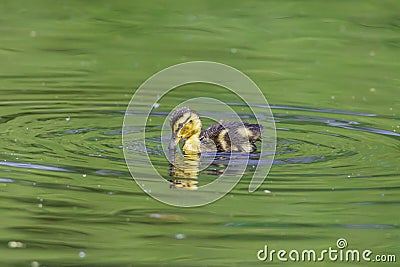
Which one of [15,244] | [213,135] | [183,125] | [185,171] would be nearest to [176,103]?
[213,135]

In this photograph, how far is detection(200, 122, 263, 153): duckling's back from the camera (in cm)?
727

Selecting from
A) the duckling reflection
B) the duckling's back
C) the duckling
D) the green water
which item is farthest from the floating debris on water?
the duckling's back

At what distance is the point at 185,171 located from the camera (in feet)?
21.7

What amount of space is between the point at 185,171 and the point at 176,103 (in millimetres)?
2056

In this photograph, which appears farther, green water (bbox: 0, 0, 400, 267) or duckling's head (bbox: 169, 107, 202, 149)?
duckling's head (bbox: 169, 107, 202, 149)

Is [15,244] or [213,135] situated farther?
[213,135]

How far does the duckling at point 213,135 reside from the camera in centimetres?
728

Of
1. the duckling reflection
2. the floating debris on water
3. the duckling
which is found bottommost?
the floating debris on water

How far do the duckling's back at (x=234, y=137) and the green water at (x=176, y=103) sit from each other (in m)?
0.23

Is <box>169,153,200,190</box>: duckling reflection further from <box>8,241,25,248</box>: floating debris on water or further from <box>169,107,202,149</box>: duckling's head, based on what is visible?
<box>8,241,25,248</box>: floating debris on water

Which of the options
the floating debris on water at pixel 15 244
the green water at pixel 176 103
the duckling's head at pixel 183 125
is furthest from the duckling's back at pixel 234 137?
the floating debris on water at pixel 15 244

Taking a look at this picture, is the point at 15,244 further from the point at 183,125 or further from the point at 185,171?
the point at 183,125

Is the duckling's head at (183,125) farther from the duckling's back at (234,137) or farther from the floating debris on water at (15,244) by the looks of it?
the floating debris on water at (15,244)

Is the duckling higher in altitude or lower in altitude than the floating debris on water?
higher
